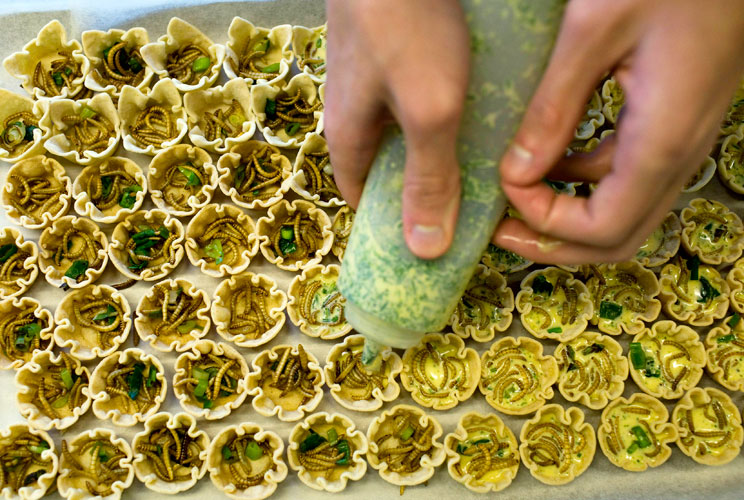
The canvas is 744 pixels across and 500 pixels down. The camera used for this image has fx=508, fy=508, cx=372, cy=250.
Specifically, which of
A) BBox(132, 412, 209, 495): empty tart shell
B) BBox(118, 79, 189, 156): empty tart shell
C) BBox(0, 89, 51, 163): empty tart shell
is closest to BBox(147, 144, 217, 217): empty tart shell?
BBox(118, 79, 189, 156): empty tart shell

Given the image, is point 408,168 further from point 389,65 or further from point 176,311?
point 176,311

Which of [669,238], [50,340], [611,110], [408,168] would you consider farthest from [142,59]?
[669,238]

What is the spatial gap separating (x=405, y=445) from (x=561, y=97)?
73.9 inches

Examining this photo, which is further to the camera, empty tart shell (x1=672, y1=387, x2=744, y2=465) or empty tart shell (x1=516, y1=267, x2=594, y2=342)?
empty tart shell (x1=516, y1=267, x2=594, y2=342)

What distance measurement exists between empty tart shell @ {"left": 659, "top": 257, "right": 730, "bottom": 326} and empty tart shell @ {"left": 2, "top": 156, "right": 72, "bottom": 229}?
313cm

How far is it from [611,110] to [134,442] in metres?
2.95

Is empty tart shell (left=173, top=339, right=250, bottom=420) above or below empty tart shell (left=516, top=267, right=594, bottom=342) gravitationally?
below

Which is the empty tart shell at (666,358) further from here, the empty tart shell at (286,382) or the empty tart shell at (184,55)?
the empty tart shell at (184,55)

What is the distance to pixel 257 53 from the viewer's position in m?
2.85

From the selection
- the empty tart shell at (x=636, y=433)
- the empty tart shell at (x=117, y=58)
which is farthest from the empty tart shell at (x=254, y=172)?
the empty tart shell at (x=636, y=433)

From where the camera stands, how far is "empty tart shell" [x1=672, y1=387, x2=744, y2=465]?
2412 millimetres

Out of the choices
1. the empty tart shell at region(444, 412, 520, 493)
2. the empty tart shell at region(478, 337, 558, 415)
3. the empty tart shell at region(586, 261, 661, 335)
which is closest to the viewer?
the empty tart shell at region(444, 412, 520, 493)

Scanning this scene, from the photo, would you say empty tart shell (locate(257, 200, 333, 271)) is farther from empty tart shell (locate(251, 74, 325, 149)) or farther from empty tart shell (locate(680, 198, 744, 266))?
empty tart shell (locate(680, 198, 744, 266))

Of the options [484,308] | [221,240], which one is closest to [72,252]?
[221,240]
